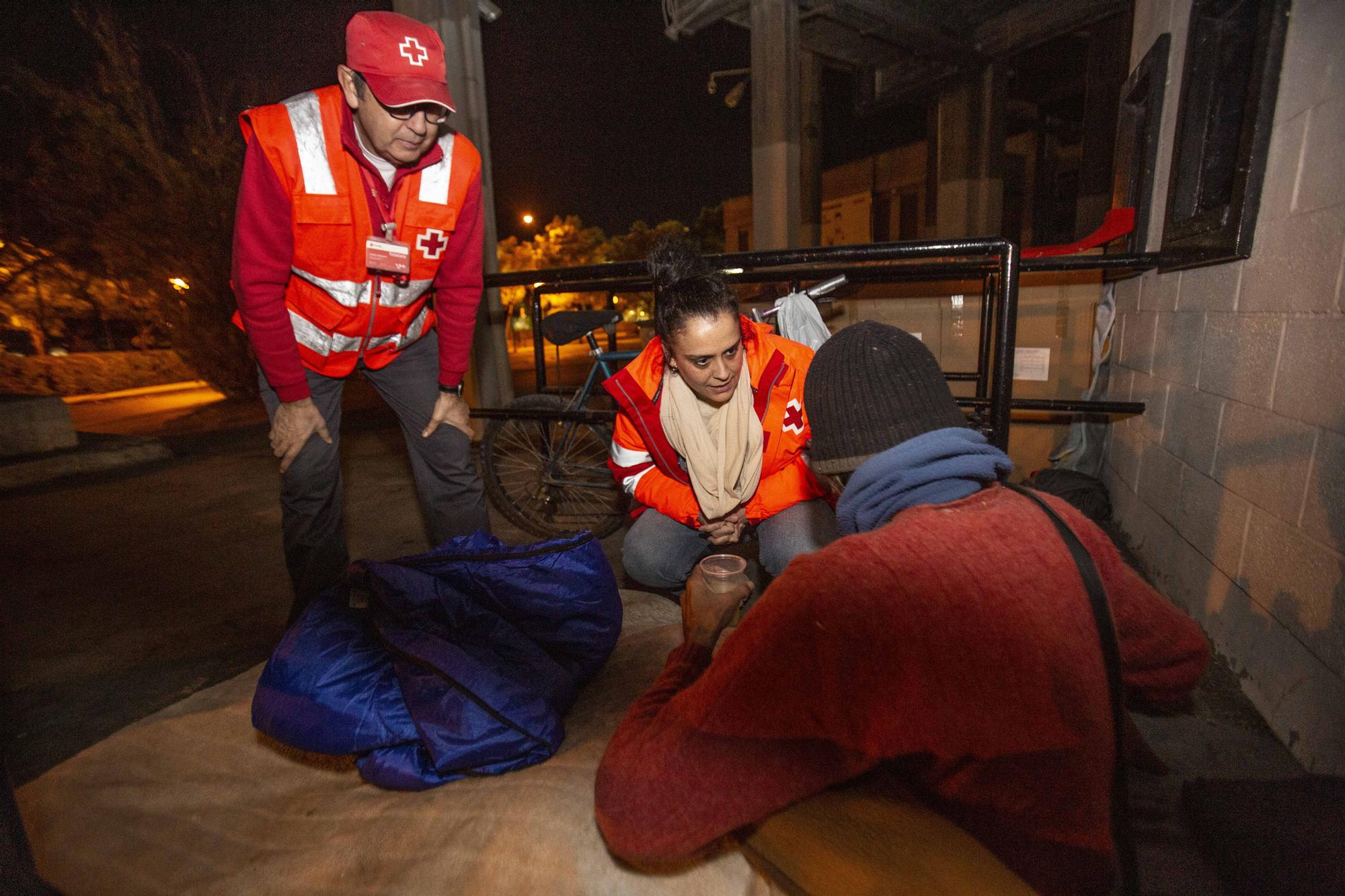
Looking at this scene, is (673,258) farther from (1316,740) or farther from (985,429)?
(1316,740)

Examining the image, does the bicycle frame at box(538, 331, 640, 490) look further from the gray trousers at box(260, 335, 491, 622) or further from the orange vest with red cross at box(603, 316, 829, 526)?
the orange vest with red cross at box(603, 316, 829, 526)

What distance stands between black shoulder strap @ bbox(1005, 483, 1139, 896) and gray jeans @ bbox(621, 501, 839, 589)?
1.32m

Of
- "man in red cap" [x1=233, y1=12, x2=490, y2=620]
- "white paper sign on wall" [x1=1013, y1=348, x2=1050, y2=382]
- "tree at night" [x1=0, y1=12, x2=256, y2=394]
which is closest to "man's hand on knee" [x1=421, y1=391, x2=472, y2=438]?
"man in red cap" [x1=233, y1=12, x2=490, y2=620]

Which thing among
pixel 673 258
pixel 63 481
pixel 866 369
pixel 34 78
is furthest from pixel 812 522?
pixel 34 78

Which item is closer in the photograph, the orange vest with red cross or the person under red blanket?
the person under red blanket

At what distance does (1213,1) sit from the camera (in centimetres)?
237

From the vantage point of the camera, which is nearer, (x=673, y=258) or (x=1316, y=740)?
(x=1316, y=740)

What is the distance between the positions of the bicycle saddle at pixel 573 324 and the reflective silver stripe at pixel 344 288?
4.43 feet

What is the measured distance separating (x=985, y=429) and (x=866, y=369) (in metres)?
1.57

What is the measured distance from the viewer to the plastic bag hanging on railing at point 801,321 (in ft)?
9.06

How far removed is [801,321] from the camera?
279cm

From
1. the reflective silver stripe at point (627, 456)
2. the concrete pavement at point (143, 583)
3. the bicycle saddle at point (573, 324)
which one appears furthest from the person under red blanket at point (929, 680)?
the bicycle saddle at point (573, 324)

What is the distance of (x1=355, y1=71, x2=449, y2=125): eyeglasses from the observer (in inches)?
76.1

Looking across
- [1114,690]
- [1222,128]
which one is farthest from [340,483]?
[1222,128]
